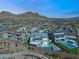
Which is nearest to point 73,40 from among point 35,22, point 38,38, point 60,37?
point 60,37

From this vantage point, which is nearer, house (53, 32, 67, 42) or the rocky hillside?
house (53, 32, 67, 42)

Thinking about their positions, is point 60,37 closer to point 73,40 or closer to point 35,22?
point 73,40

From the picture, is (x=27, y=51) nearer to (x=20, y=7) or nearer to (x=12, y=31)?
(x=12, y=31)

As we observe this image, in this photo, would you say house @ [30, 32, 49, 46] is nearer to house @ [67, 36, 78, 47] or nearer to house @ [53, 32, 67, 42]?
house @ [53, 32, 67, 42]

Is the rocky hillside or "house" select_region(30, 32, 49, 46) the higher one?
the rocky hillside

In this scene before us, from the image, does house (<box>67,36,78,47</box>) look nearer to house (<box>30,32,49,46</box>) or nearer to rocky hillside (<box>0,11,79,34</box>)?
rocky hillside (<box>0,11,79,34</box>)

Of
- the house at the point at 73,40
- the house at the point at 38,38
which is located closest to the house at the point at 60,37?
the house at the point at 73,40

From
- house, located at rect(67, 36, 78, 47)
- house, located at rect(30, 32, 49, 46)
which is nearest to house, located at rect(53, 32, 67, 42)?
house, located at rect(67, 36, 78, 47)

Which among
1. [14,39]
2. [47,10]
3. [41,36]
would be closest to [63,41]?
[41,36]

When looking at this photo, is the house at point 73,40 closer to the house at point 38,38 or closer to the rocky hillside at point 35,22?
the rocky hillside at point 35,22
